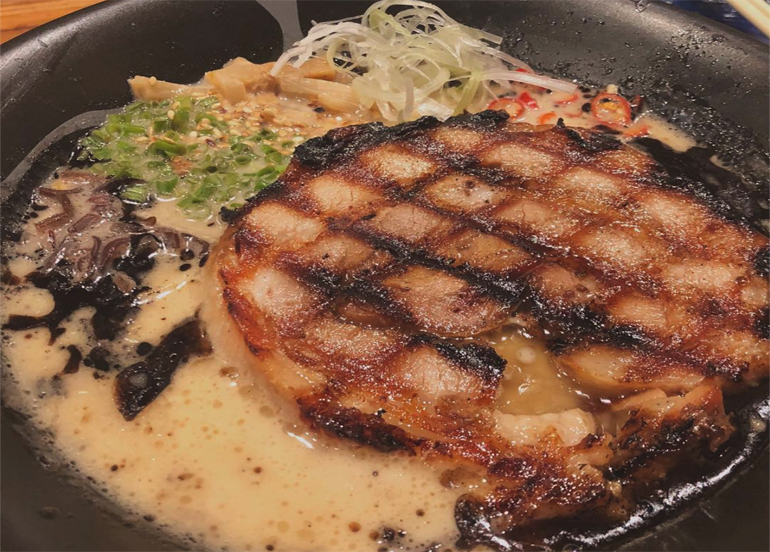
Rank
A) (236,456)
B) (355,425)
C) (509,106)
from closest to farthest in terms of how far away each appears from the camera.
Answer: (355,425)
(236,456)
(509,106)

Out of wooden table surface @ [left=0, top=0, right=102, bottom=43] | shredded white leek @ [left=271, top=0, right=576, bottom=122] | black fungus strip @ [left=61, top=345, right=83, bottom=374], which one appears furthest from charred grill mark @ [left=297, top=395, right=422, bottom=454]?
wooden table surface @ [left=0, top=0, right=102, bottom=43]

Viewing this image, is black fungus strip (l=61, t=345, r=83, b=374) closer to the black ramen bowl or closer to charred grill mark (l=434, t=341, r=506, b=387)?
the black ramen bowl

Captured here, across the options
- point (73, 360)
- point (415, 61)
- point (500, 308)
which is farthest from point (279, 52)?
point (500, 308)

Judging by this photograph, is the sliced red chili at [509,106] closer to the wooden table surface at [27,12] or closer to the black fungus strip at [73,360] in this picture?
the black fungus strip at [73,360]

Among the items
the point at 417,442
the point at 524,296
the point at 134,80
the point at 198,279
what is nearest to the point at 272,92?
the point at 134,80

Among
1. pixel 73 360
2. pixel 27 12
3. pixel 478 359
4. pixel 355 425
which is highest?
pixel 478 359

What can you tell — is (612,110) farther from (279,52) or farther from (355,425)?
(355,425)
